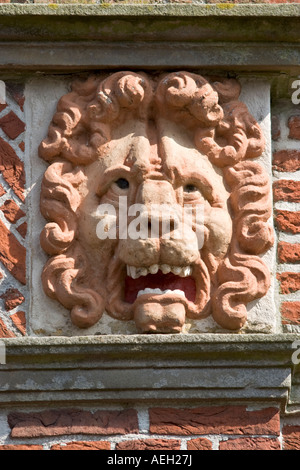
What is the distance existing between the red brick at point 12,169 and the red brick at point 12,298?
0.33 m

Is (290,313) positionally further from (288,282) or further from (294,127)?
(294,127)

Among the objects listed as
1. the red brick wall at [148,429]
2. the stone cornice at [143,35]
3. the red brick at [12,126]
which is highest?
the stone cornice at [143,35]

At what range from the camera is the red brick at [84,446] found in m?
5.68

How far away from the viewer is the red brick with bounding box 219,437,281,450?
18.7 feet

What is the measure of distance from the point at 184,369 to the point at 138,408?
20cm

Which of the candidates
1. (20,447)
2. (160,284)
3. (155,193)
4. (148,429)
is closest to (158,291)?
(160,284)

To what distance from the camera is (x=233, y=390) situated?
5730 mm

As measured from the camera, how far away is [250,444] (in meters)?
5.71

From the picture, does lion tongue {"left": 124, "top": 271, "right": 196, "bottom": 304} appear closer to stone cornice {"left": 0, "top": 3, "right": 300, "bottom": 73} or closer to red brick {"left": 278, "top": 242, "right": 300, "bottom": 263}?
red brick {"left": 278, "top": 242, "right": 300, "bottom": 263}

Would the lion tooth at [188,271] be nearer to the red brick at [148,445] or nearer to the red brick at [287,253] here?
the red brick at [287,253]

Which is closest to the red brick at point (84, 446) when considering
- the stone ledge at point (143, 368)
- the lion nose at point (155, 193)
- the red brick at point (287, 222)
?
the stone ledge at point (143, 368)

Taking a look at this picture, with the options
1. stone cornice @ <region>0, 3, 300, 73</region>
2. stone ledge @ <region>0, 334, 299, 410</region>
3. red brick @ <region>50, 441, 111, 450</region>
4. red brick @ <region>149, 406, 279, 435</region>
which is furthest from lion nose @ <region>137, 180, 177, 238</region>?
red brick @ <region>50, 441, 111, 450</region>

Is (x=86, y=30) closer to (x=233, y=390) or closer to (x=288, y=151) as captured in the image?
(x=288, y=151)

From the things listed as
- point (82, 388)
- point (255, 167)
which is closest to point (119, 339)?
point (82, 388)
